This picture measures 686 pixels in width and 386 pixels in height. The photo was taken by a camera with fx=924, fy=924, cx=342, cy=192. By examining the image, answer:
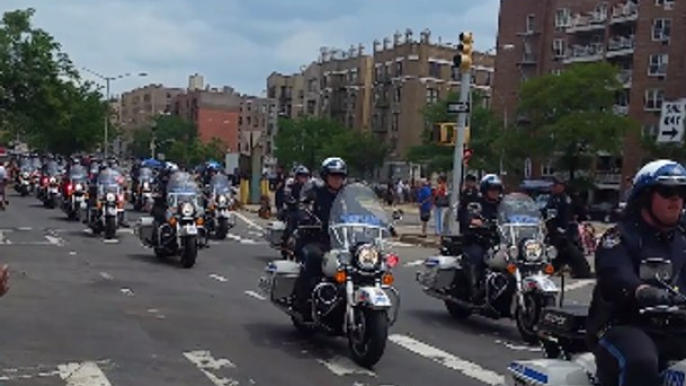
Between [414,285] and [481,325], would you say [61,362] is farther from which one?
[414,285]

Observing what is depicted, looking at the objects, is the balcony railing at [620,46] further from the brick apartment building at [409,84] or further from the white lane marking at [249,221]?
the white lane marking at [249,221]

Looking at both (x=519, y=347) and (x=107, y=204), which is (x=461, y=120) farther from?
(x=519, y=347)

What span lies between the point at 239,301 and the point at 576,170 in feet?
158

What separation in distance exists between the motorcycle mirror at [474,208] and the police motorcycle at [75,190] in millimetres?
15449

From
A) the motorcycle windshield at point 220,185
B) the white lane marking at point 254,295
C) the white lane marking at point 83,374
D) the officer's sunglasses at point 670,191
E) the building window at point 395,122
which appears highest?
the building window at point 395,122

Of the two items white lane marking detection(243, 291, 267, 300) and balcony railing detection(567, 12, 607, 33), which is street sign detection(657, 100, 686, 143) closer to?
white lane marking detection(243, 291, 267, 300)

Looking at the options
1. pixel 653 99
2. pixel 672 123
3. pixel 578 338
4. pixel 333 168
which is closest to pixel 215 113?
pixel 653 99

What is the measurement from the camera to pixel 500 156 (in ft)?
205

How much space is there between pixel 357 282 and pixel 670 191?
3.92 meters

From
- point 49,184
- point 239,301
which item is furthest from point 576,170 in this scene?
point 239,301

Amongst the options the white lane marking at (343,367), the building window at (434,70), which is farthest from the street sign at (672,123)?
the building window at (434,70)

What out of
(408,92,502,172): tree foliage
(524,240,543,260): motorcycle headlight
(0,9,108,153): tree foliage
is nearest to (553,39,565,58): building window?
(408,92,502,172): tree foliage

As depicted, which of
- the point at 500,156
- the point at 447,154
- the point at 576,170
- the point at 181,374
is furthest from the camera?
the point at 447,154

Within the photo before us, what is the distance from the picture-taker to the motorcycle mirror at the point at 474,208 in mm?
10947
